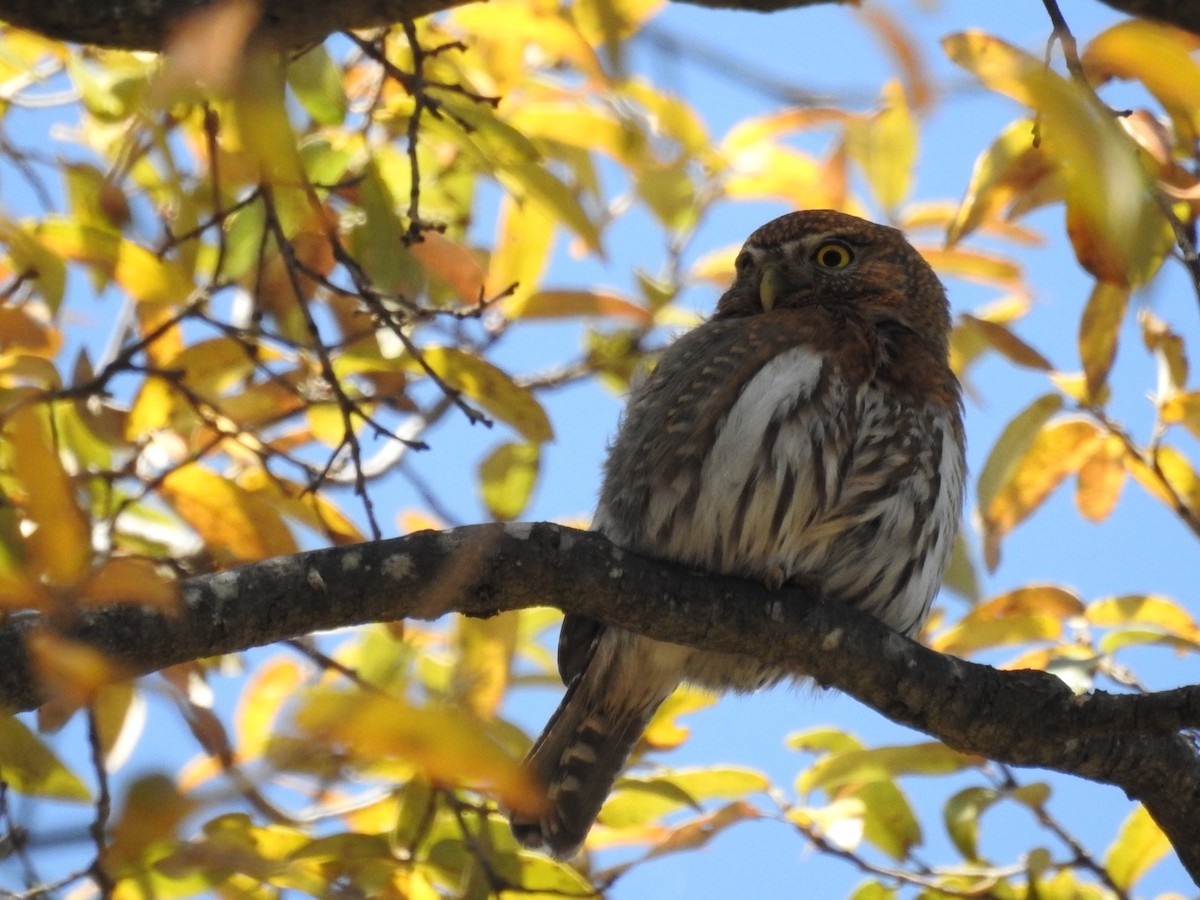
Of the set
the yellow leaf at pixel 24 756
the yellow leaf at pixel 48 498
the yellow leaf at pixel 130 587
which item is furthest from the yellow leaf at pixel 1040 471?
the yellow leaf at pixel 48 498

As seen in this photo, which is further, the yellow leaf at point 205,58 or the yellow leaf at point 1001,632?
the yellow leaf at point 1001,632

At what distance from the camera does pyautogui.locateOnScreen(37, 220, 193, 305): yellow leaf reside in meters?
3.07

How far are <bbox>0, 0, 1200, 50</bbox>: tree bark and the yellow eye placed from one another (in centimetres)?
197

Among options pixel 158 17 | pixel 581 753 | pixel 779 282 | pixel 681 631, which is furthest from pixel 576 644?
pixel 158 17

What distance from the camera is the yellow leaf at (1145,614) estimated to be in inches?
144

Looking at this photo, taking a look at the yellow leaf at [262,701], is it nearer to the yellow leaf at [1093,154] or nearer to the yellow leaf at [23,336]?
the yellow leaf at [23,336]

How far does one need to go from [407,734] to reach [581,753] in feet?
9.70

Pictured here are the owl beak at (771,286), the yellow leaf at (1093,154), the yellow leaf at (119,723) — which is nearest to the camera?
the yellow leaf at (1093,154)

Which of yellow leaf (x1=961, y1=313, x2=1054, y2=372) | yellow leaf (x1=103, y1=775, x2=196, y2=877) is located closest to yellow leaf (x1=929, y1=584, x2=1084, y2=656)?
yellow leaf (x1=961, y1=313, x2=1054, y2=372)

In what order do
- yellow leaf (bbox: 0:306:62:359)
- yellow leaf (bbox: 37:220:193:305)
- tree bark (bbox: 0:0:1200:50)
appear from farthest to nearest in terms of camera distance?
yellow leaf (bbox: 37:220:193:305)
yellow leaf (bbox: 0:306:62:359)
tree bark (bbox: 0:0:1200:50)

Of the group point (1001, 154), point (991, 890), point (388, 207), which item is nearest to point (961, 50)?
point (1001, 154)

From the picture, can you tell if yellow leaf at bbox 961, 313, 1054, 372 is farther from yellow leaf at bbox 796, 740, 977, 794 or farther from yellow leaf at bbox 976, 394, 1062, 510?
yellow leaf at bbox 796, 740, 977, 794

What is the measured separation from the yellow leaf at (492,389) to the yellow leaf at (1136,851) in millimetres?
1715

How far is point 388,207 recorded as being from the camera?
10.7ft
